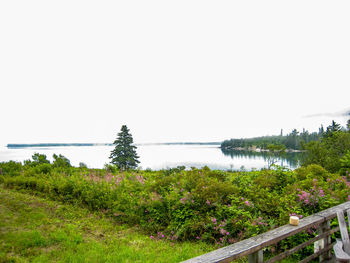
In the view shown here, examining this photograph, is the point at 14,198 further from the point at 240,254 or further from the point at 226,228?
the point at 240,254

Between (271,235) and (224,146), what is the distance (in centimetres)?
14944

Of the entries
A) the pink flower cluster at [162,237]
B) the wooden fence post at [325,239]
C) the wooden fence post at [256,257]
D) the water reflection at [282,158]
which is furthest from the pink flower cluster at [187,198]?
the water reflection at [282,158]

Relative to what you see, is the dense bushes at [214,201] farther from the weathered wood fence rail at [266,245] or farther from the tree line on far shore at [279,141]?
the tree line on far shore at [279,141]

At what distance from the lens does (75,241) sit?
4250mm

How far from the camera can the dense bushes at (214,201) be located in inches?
161

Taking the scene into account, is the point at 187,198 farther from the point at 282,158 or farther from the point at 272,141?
the point at 272,141

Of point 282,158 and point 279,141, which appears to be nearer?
point 282,158

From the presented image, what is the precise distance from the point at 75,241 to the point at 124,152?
22858 millimetres

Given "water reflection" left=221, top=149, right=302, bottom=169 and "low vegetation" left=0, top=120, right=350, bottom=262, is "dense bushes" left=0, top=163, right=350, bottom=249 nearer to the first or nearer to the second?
"low vegetation" left=0, top=120, right=350, bottom=262

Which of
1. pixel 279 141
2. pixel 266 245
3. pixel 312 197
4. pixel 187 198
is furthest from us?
pixel 279 141

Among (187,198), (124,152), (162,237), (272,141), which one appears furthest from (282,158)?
(162,237)

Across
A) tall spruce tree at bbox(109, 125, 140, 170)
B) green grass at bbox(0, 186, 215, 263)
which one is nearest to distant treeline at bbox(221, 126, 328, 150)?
tall spruce tree at bbox(109, 125, 140, 170)

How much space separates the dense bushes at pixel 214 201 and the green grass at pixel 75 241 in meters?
0.39

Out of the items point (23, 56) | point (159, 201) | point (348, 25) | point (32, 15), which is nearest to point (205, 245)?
point (159, 201)
